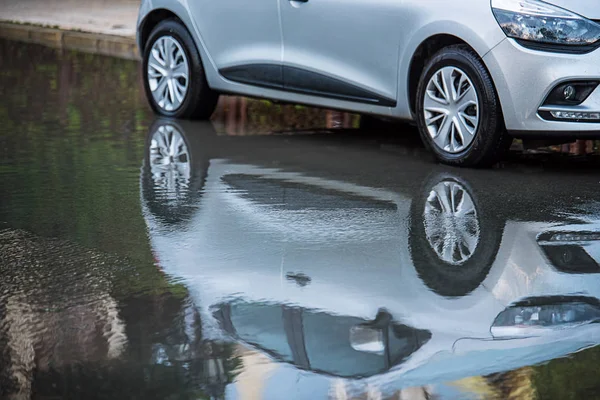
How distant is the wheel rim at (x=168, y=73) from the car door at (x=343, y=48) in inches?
52.0

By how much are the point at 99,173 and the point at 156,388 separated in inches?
156

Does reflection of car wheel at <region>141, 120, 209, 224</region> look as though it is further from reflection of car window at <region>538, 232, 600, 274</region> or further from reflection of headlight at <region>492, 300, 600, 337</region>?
reflection of headlight at <region>492, 300, 600, 337</region>

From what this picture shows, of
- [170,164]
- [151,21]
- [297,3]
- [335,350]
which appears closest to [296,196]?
[170,164]

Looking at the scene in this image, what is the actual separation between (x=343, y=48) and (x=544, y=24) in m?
1.51

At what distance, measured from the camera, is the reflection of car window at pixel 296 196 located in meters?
6.47

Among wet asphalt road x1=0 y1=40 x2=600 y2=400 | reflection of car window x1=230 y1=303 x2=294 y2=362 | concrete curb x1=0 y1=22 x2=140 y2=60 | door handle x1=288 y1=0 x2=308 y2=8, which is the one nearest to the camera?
wet asphalt road x1=0 y1=40 x2=600 y2=400

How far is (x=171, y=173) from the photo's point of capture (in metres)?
7.52

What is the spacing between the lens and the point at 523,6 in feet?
23.6

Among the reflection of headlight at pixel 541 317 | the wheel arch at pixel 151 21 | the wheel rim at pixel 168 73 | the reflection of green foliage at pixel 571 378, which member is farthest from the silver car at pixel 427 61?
the reflection of green foliage at pixel 571 378

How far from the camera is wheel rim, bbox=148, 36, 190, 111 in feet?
31.9

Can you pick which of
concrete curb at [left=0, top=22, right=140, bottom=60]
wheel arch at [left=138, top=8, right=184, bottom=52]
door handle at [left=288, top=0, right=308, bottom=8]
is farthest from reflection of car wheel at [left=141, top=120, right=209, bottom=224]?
concrete curb at [left=0, top=22, right=140, bottom=60]

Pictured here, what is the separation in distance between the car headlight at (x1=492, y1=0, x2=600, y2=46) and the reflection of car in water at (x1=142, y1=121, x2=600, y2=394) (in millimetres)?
835

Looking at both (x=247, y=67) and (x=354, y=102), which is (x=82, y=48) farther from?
(x=354, y=102)

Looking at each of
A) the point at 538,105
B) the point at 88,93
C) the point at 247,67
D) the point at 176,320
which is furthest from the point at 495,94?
the point at 88,93
